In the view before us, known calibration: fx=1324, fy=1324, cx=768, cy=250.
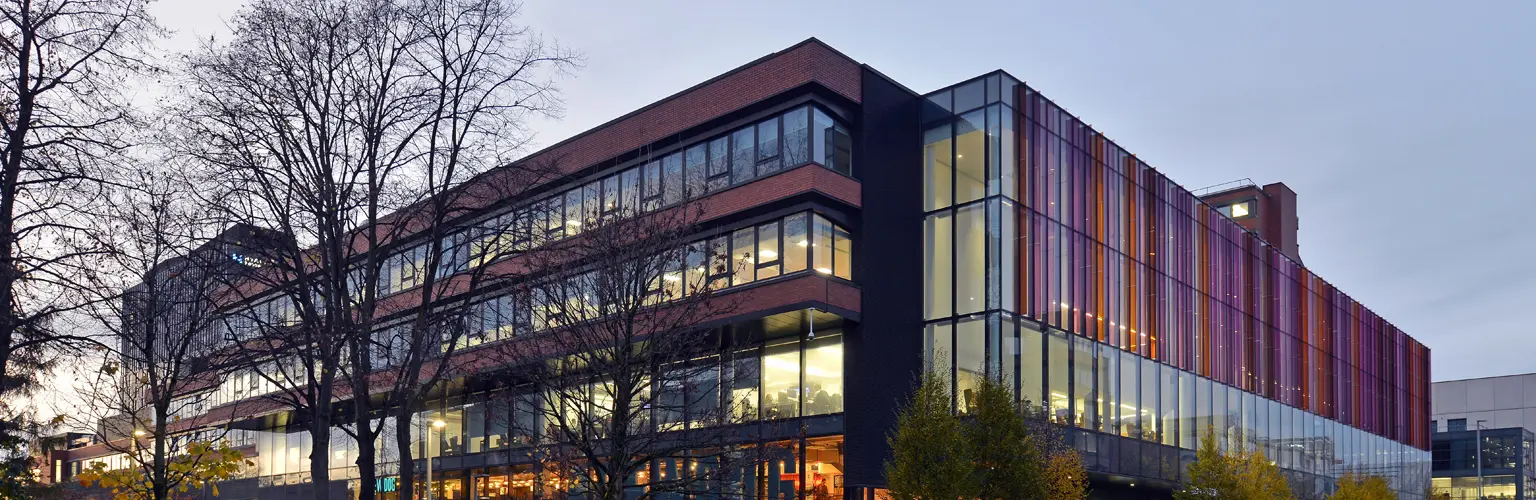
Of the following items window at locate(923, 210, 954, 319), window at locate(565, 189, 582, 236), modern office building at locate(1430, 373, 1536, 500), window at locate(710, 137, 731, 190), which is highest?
window at locate(710, 137, 731, 190)

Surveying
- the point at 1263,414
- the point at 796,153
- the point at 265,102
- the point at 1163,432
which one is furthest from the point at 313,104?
the point at 1263,414

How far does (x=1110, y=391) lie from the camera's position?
155 feet

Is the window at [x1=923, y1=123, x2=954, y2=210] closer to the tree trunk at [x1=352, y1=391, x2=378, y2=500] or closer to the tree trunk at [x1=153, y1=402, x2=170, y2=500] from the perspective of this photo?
the tree trunk at [x1=352, y1=391, x2=378, y2=500]

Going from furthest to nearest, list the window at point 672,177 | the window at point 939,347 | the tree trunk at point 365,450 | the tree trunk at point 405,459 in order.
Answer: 1. the window at point 672,177
2. the window at point 939,347
3. the tree trunk at point 365,450
4. the tree trunk at point 405,459

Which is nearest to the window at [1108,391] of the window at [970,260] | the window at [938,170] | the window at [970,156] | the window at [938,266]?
the window at [970,260]

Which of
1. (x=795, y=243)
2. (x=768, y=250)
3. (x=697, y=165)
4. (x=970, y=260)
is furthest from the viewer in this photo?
(x=697, y=165)

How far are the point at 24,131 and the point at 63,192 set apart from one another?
3.99 ft

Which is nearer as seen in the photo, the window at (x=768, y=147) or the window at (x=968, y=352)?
the window at (x=968, y=352)

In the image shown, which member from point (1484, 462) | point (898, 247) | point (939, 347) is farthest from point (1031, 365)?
point (1484, 462)

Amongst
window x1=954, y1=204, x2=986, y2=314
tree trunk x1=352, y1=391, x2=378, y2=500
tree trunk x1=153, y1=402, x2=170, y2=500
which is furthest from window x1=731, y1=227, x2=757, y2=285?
tree trunk x1=153, y1=402, x2=170, y2=500

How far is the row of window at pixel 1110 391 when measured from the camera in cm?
4222

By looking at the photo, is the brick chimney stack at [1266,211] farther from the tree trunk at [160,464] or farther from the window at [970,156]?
the tree trunk at [160,464]

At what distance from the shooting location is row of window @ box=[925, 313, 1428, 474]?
1662 inches

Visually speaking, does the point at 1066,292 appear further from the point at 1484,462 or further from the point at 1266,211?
the point at 1484,462
